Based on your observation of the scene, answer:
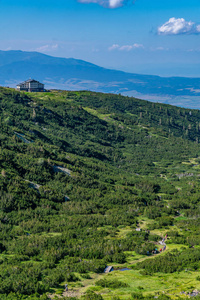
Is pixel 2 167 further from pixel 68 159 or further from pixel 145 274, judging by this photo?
pixel 145 274

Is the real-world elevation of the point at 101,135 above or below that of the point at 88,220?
above

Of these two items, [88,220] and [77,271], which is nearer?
[77,271]

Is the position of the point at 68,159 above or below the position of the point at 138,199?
above

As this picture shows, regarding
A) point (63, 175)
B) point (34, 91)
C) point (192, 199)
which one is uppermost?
point (34, 91)

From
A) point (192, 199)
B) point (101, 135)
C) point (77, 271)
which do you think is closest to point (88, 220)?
point (77, 271)

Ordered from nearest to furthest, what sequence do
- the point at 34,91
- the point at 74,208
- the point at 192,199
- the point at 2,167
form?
the point at 74,208, the point at 2,167, the point at 192,199, the point at 34,91

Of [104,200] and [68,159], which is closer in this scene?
[104,200]

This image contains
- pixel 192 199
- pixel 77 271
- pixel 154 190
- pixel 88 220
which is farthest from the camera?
pixel 154 190

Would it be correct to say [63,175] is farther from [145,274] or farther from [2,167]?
[145,274]

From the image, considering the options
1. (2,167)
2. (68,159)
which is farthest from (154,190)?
(2,167)
